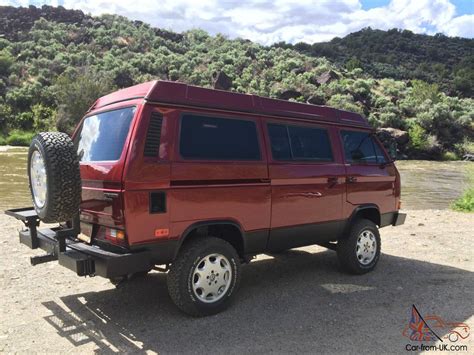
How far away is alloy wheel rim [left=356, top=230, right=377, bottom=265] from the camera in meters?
6.75

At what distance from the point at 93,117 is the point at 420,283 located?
184 inches

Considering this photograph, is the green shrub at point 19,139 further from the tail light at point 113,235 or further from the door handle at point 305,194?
the tail light at point 113,235

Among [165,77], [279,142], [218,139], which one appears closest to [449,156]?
[165,77]

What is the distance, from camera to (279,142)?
5.64 metres

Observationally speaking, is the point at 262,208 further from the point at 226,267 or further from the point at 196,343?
the point at 196,343

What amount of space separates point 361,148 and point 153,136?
11.7ft

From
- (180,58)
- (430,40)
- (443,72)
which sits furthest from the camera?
(430,40)

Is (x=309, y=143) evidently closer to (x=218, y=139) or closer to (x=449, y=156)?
(x=218, y=139)

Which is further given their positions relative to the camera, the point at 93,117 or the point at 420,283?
the point at 420,283

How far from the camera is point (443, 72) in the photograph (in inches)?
3595

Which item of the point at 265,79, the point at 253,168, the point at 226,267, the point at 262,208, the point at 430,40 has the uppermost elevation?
the point at 430,40

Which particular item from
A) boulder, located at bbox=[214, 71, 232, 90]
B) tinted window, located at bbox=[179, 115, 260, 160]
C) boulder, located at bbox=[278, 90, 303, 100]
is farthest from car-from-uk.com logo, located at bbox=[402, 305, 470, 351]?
boulder, located at bbox=[214, 71, 232, 90]

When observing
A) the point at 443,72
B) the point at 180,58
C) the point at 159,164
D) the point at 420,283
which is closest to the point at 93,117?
the point at 159,164

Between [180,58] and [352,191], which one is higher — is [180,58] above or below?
above
